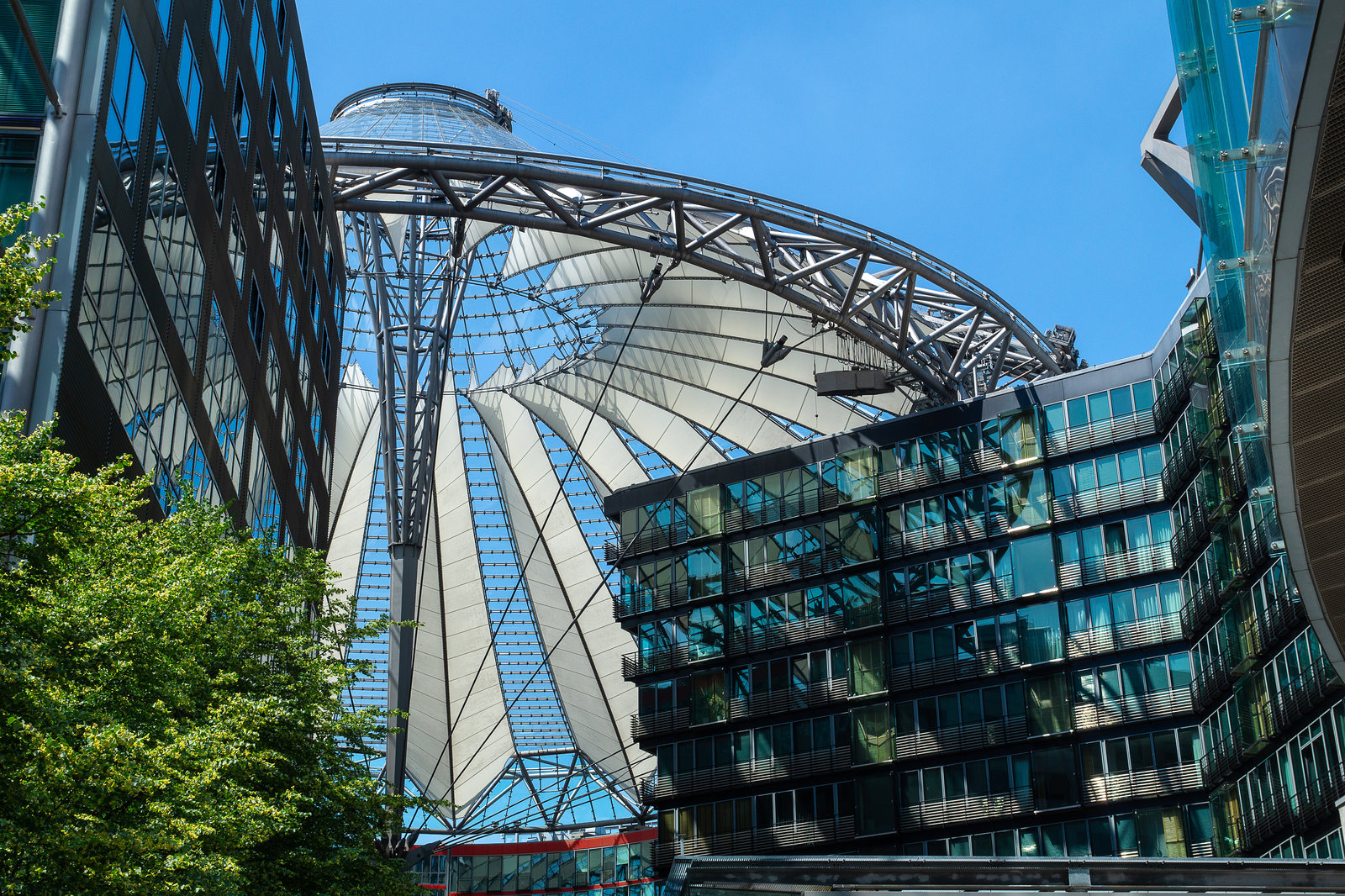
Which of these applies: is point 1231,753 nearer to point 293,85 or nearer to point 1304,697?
point 1304,697

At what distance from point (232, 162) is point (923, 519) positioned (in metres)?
29.9

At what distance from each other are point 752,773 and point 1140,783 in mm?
14070

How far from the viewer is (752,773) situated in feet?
180

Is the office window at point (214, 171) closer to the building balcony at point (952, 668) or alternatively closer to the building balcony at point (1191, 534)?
the building balcony at point (952, 668)

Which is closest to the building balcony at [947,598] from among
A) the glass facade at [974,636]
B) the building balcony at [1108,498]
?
the glass facade at [974,636]

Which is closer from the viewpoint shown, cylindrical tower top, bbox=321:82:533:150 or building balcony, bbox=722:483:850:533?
cylindrical tower top, bbox=321:82:533:150

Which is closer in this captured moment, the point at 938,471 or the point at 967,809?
the point at 967,809

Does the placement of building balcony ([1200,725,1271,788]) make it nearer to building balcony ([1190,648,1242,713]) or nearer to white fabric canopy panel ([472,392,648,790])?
building balcony ([1190,648,1242,713])

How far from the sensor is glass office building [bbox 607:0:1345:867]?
45.1m

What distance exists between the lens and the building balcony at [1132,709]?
4831 centimetres

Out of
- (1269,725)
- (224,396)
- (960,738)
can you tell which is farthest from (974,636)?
(224,396)

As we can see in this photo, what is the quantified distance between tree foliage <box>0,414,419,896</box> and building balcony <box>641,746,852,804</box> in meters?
31.7

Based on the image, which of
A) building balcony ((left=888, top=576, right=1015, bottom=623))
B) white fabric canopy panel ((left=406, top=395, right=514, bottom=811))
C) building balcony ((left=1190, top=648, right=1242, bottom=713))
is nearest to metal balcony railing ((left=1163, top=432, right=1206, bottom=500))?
building balcony ((left=1190, top=648, right=1242, bottom=713))

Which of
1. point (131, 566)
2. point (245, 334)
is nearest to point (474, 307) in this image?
point (245, 334)
